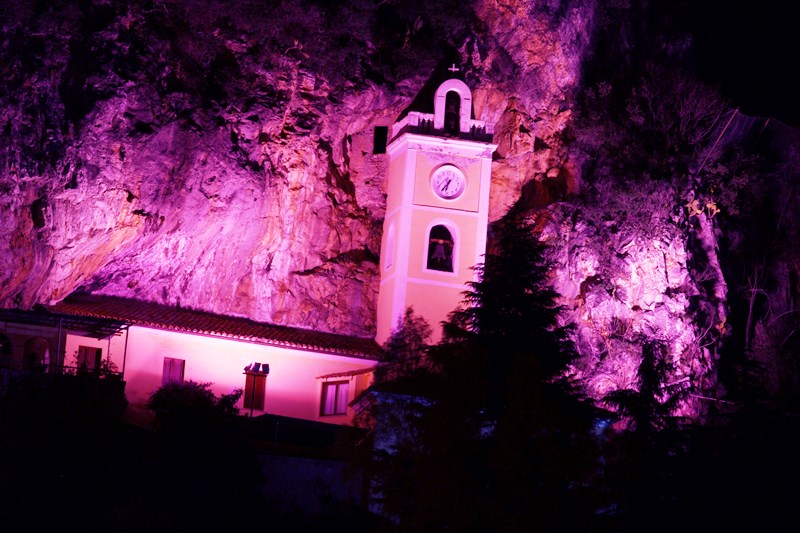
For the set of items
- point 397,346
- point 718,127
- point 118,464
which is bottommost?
point 118,464

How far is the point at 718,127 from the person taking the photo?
43.5 meters

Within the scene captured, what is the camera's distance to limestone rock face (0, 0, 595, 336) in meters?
33.3

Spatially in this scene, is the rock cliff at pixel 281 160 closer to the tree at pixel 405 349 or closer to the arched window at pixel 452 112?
the arched window at pixel 452 112

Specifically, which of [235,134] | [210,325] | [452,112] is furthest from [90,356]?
[452,112]

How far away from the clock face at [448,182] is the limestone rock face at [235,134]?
265 centimetres

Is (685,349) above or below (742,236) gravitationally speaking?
below

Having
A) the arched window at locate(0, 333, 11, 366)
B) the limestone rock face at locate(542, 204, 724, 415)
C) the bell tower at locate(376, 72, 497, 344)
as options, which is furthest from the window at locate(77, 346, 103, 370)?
the limestone rock face at locate(542, 204, 724, 415)

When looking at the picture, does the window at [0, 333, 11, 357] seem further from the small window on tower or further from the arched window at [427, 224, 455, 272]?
the small window on tower

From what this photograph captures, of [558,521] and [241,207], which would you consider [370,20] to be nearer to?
[241,207]

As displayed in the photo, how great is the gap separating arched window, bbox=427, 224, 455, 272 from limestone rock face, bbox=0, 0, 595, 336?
8.62ft

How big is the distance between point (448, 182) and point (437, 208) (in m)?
1.07

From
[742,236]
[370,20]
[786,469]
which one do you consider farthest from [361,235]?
[786,469]

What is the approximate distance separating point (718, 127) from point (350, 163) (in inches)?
568

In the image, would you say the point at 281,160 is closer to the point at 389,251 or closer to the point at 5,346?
the point at 389,251
